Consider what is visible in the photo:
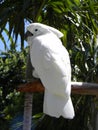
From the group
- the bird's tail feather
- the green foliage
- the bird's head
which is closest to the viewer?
the bird's tail feather

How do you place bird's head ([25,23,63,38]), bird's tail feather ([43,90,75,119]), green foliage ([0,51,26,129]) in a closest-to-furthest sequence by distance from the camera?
1. bird's tail feather ([43,90,75,119])
2. bird's head ([25,23,63,38])
3. green foliage ([0,51,26,129])

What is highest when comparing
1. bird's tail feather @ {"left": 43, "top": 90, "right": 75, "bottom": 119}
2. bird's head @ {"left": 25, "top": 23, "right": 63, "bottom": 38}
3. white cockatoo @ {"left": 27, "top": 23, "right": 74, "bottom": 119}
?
bird's head @ {"left": 25, "top": 23, "right": 63, "bottom": 38}

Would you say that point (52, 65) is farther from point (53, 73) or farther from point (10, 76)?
point (10, 76)

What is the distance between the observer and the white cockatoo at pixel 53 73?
330 centimetres

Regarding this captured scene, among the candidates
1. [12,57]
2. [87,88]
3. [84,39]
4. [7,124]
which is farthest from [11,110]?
[87,88]

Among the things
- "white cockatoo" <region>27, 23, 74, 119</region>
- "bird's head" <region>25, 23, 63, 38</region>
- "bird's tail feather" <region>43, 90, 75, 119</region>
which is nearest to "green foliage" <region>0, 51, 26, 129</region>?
"bird's head" <region>25, 23, 63, 38</region>

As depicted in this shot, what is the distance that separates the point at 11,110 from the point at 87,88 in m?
6.91

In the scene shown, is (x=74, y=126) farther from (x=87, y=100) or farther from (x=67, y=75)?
(x=67, y=75)

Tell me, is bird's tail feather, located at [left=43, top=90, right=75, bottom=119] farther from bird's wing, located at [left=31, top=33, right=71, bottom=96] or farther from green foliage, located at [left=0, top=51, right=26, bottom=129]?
green foliage, located at [left=0, top=51, right=26, bottom=129]

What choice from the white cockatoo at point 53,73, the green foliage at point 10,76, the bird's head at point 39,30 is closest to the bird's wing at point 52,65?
the white cockatoo at point 53,73

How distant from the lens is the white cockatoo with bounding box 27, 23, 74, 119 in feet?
10.8

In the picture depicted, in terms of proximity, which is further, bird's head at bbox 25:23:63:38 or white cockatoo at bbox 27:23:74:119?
bird's head at bbox 25:23:63:38

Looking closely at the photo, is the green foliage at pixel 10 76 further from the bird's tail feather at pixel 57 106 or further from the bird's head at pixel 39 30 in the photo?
the bird's tail feather at pixel 57 106

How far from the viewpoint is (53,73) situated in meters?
3.46
